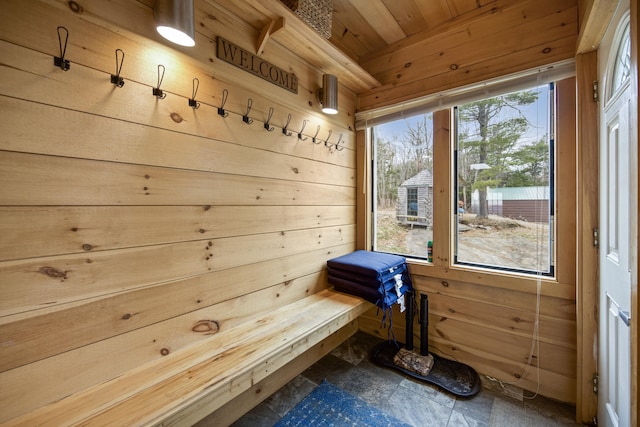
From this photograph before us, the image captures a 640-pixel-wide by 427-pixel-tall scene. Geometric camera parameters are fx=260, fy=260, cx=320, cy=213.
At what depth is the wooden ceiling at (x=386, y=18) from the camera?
1819mm

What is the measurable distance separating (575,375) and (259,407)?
191 centimetres

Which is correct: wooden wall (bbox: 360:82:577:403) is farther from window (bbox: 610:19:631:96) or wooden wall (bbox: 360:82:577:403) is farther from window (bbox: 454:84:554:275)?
window (bbox: 610:19:631:96)

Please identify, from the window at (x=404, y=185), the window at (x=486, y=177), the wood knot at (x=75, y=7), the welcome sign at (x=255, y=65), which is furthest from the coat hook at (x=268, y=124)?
the window at (x=404, y=185)

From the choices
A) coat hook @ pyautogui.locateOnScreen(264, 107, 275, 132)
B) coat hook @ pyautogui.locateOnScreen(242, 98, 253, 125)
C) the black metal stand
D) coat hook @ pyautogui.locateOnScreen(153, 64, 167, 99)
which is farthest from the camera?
the black metal stand

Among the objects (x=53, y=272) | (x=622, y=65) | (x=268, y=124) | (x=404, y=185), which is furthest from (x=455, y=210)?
(x=53, y=272)

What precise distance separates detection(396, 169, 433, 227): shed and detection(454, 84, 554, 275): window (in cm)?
21

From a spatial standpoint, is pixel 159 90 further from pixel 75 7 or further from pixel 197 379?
pixel 197 379

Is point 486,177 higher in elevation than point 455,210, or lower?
higher

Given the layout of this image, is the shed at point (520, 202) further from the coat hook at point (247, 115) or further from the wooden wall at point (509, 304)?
the coat hook at point (247, 115)

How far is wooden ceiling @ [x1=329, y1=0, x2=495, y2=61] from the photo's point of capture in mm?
1819

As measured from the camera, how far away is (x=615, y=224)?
119 cm

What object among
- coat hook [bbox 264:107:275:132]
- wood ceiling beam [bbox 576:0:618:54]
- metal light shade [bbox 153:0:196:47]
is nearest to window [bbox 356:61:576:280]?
wood ceiling beam [bbox 576:0:618:54]

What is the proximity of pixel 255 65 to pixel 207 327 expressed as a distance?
1.49 metres

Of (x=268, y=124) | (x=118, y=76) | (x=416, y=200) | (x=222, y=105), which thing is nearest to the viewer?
(x=118, y=76)
